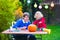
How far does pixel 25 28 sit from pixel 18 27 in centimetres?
21

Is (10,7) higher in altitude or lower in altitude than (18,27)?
Answer: higher

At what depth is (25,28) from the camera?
773 cm

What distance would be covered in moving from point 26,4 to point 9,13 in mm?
6592

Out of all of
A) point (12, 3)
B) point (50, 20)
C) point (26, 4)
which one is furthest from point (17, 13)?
point (50, 20)

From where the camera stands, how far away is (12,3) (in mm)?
7938

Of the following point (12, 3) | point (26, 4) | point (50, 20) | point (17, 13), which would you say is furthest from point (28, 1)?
point (12, 3)

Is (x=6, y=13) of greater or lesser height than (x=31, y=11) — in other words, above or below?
below

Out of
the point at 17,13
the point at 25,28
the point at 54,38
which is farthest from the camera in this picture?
the point at 54,38

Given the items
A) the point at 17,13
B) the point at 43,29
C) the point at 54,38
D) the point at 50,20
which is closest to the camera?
the point at 43,29

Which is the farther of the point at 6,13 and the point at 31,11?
the point at 31,11

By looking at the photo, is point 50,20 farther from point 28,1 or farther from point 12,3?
point 12,3

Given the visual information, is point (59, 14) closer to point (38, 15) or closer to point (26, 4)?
point (26, 4)

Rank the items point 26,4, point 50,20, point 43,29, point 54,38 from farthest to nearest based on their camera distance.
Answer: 1. point 50,20
2. point 26,4
3. point 54,38
4. point 43,29

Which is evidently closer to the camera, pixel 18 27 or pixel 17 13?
pixel 18 27
